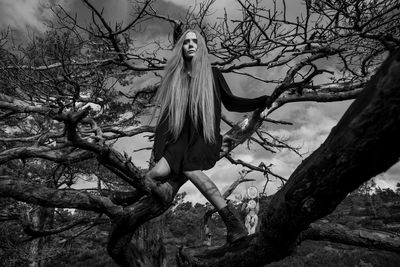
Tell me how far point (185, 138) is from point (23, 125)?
14415mm

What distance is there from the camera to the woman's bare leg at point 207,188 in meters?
2.50

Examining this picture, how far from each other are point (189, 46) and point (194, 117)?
88cm

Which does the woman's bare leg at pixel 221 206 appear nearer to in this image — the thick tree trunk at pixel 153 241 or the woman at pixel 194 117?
the woman at pixel 194 117

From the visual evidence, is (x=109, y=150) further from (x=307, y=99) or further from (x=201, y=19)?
(x=201, y=19)

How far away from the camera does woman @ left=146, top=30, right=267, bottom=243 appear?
2.58 metres

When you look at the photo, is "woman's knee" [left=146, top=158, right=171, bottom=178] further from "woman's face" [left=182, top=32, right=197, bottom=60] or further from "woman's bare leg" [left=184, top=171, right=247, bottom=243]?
"woman's face" [left=182, top=32, right=197, bottom=60]

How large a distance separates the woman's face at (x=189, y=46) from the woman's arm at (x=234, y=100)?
1.07 feet

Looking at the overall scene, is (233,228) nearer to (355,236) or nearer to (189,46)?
(355,236)

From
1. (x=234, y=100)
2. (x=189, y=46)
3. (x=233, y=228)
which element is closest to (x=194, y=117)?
(x=234, y=100)

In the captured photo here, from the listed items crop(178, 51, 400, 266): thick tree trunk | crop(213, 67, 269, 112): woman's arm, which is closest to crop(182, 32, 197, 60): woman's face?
crop(213, 67, 269, 112): woman's arm

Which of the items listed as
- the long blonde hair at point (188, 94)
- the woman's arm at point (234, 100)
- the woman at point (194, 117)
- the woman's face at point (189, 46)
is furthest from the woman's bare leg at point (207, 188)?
the woman's face at point (189, 46)

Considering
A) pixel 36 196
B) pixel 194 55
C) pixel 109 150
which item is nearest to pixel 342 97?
pixel 194 55

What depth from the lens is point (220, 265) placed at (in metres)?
2.02

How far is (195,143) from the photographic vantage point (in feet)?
9.12
